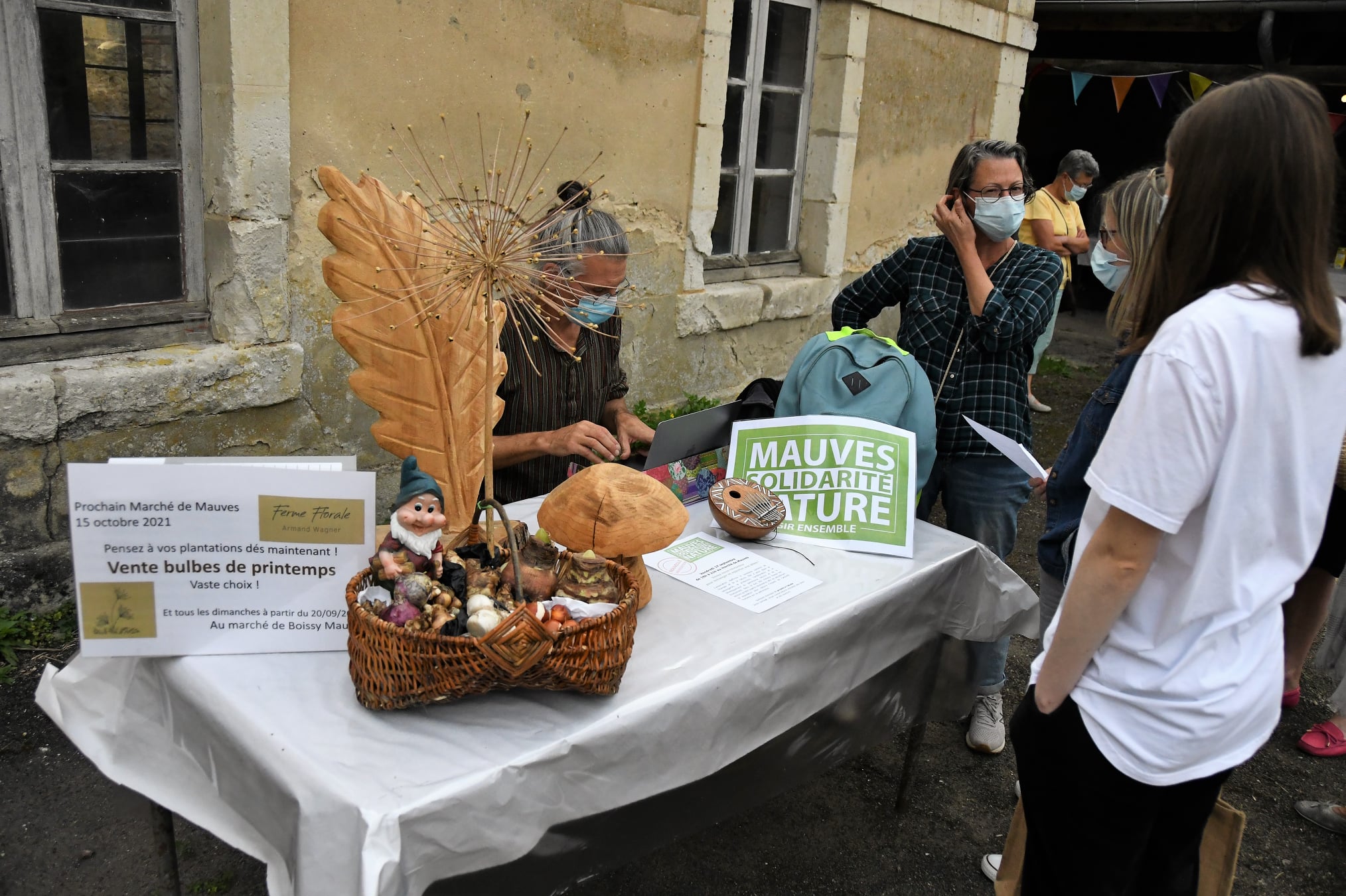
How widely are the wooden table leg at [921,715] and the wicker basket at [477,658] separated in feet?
4.08

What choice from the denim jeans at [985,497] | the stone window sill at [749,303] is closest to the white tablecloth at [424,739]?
the denim jeans at [985,497]

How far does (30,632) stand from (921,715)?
269 cm

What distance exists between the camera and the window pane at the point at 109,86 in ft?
9.51

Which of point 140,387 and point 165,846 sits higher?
point 140,387

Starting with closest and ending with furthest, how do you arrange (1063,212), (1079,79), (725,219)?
1. (725,219)
2. (1063,212)
3. (1079,79)

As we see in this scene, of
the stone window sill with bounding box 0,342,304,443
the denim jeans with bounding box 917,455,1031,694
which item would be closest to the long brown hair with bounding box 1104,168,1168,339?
the denim jeans with bounding box 917,455,1031,694

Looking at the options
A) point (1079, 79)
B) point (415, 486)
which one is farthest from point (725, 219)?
point (1079, 79)

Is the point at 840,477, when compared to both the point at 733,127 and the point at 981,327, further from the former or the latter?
the point at 733,127

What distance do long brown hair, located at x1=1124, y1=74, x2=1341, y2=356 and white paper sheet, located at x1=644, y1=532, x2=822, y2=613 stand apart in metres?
0.90

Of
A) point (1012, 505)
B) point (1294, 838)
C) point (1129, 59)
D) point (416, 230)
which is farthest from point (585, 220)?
point (1129, 59)

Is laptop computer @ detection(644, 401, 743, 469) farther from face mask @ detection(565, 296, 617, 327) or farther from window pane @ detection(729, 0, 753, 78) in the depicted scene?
window pane @ detection(729, 0, 753, 78)

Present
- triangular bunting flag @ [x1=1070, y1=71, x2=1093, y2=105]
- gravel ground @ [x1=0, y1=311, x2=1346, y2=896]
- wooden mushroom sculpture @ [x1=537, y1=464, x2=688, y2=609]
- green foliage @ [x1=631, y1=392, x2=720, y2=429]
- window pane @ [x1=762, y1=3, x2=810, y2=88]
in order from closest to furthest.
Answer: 1. wooden mushroom sculpture @ [x1=537, y1=464, x2=688, y2=609]
2. gravel ground @ [x1=0, y1=311, x2=1346, y2=896]
3. green foliage @ [x1=631, y1=392, x2=720, y2=429]
4. window pane @ [x1=762, y1=3, x2=810, y2=88]
5. triangular bunting flag @ [x1=1070, y1=71, x2=1093, y2=105]

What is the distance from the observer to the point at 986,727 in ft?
9.68

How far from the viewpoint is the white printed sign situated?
53.6 inches
